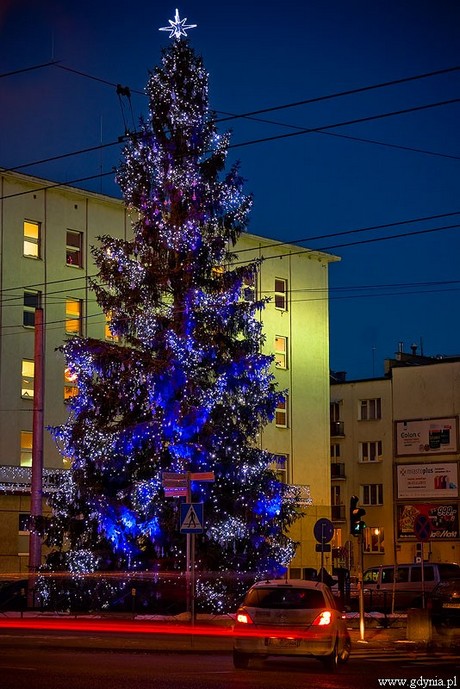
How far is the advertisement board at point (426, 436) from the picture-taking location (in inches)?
2928

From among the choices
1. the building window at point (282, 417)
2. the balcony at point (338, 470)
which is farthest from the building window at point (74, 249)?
the balcony at point (338, 470)

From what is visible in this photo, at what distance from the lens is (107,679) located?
16.6m

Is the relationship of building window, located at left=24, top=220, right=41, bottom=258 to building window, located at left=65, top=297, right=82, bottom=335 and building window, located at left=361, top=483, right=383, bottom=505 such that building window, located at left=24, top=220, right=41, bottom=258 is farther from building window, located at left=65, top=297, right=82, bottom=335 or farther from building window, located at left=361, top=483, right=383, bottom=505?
building window, located at left=361, top=483, right=383, bottom=505

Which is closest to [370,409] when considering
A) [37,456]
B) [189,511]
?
[37,456]

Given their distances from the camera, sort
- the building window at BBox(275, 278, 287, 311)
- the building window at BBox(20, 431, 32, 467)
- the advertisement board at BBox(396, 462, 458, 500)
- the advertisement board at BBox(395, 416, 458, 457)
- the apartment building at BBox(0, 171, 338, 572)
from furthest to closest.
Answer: the advertisement board at BBox(395, 416, 458, 457)
the advertisement board at BBox(396, 462, 458, 500)
the building window at BBox(275, 278, 287, 311)
the building window at BBox(20, 431, 32, 467)
the apartment building at BBox(0, 171, 338, 572)

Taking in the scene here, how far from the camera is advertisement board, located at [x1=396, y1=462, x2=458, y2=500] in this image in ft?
240

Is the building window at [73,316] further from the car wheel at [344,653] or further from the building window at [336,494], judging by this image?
the car wheel at [344,653]

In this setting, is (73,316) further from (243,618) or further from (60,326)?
(243,618)

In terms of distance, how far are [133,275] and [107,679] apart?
69.1 feet

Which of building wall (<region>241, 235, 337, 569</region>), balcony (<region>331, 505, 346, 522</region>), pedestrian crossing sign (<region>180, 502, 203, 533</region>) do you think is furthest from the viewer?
balcony (<region>331, 505, 346, 522</region>)

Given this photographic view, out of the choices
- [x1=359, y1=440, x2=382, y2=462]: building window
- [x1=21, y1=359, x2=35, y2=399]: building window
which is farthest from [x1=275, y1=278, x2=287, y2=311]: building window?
[x1=359, y1=440, x2=382, y2=462]: building window

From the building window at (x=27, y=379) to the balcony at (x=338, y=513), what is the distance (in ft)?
104

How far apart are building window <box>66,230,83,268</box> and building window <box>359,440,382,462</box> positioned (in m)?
30.7

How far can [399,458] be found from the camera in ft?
250
